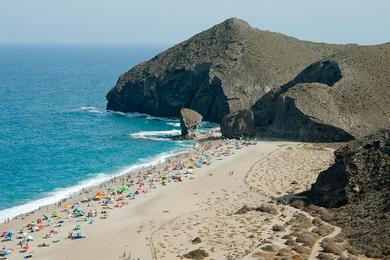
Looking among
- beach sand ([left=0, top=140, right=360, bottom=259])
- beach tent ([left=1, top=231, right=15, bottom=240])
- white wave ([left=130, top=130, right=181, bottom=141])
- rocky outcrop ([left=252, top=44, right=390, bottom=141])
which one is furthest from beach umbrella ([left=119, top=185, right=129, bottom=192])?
rocky outcrop ([left=252, top=44, right=390, bottom=141])

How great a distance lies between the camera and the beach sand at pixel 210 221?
41.7 meters

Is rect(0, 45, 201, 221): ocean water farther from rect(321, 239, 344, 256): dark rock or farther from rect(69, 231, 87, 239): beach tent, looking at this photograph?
rect(321, 239, 344, 256): dark rock

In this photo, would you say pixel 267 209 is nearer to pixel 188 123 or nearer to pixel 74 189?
pixel 74 189

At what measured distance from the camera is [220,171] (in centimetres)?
6812

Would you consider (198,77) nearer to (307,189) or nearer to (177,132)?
(177,132)

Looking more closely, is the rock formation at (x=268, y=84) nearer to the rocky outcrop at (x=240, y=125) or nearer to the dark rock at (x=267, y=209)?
the rocky outcrop at (x=240, y=125)

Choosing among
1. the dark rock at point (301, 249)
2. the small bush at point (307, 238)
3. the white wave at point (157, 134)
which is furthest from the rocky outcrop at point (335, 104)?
the dark rock at point (301, 249)

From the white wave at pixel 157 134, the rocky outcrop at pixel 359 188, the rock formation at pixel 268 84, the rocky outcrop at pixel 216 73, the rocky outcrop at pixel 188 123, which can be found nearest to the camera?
the rocky outcrop at pixel 359 188

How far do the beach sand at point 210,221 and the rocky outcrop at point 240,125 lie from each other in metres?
18.7

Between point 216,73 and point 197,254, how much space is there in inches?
3092

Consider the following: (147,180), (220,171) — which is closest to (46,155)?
(147,180)

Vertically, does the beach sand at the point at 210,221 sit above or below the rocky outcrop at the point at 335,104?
below

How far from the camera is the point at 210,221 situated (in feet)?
159

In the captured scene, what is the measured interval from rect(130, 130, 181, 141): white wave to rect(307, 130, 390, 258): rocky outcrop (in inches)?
1675
